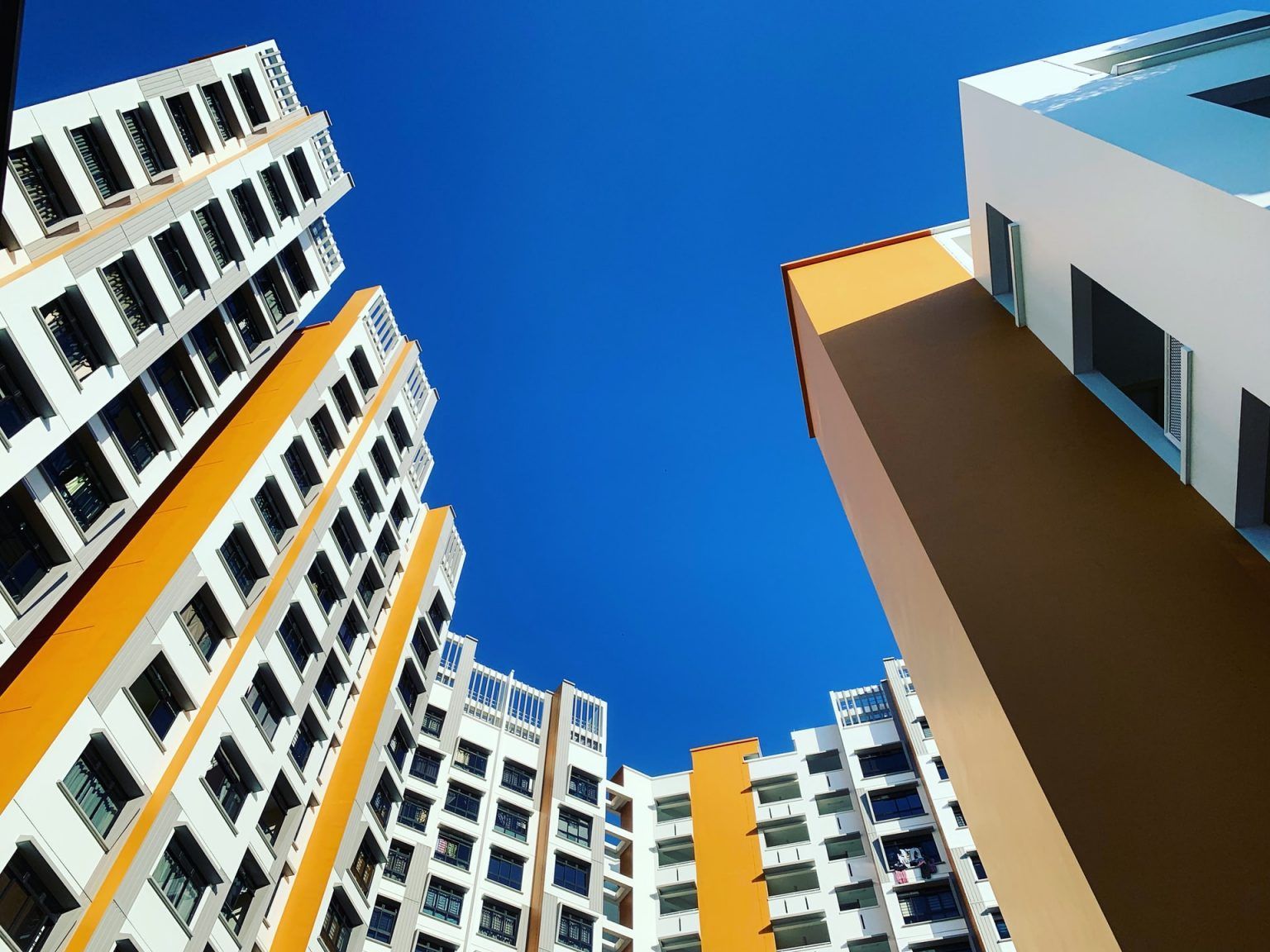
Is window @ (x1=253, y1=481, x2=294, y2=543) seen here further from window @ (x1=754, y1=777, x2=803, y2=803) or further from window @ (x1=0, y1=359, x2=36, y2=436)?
window @ (x1=754, y1=777, x2=803, y2=803)

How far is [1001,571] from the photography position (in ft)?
22.5

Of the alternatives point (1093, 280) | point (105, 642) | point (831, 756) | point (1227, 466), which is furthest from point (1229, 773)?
point (831, 756)

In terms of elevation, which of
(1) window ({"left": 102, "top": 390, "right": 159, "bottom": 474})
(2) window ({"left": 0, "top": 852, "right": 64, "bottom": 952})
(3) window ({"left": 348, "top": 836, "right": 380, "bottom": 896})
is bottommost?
(2) window ({"left": 0, "top": 852, "right": 64, "bottom": 952})

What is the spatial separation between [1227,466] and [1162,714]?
2.41m

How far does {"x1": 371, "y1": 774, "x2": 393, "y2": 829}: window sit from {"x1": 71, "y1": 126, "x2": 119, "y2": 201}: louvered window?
1754cm

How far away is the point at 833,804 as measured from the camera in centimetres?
3775

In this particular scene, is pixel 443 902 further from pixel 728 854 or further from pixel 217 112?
pixel 217 112

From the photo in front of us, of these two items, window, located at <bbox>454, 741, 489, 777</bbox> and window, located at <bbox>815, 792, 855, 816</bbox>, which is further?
window, located at <bbox>815, 792, 855, 816</bbox>

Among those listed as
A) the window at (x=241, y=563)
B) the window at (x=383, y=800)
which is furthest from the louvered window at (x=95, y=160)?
the window at (x=383, y=800)

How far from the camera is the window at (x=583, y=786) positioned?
121ft

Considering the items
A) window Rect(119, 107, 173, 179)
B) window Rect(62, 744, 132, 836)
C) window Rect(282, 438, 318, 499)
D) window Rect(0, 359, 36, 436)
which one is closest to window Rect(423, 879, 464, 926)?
window Rect(282, 438, 318, 499)

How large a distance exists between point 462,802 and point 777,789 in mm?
16188

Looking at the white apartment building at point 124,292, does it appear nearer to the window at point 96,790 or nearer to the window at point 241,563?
the window at point 241,563

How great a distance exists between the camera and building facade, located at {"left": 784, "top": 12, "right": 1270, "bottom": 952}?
5.05m
